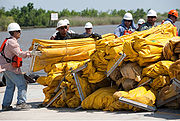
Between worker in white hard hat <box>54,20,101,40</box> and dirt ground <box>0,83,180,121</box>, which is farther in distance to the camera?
worker in white hard hat <box>54,20,101,40</box>

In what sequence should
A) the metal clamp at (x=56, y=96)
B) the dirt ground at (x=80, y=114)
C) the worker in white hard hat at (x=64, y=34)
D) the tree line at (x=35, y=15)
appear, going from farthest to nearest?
the tree line at (x=35, y=15), the worker in white hard hat at (x=64, y=34), the metal clamp at (x=56, y=96), the dirt ground at (x=80, y=114)

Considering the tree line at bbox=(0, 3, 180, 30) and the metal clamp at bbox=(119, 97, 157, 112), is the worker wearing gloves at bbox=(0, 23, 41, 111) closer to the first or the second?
the metal clamp at bbox=(119, 97, 157, 112)

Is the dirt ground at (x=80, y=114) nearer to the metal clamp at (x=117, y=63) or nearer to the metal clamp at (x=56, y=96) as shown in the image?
the metal clamp at (x=56, y=96)

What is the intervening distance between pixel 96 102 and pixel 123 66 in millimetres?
786

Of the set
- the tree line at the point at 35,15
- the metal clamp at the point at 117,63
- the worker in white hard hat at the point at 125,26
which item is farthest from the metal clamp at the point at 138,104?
the tree line at the point at 35,15

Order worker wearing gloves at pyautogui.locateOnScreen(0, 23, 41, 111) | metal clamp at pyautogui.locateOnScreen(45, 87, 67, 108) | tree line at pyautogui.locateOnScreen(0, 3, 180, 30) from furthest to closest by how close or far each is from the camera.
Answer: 1. tree line at pyautogui.locateOnScreen(0, 3, 180, 30)
2. worker wearing gloves at pyautogui.locateOnScreen(0, 23, 41, 111)
3. metal clamp at pyautogui.locateOnScreen(45, 87, 67, 108)

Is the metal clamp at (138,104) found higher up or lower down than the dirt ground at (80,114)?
higher up

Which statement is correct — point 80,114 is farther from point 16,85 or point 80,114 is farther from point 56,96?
point 16,85

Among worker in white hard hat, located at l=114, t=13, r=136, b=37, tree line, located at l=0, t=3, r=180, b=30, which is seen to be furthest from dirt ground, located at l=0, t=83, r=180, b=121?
tree line, located at l=0, t=3, r=180, b=30

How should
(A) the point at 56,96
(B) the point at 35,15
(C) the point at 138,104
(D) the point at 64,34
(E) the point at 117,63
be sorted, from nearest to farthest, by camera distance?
(C) the point at 138,104 → (E) the point at 117,63 → (A) the point at 56,96 → (D) the point at 64,34 → (B) the point at 35,15

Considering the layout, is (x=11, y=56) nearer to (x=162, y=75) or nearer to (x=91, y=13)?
(x=162, y=75)

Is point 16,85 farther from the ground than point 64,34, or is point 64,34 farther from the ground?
point 64,34

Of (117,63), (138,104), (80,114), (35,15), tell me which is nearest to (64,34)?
(117,63)

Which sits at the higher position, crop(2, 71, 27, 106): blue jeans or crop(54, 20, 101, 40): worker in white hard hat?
crop(54, 20, 101, 40): worker in white hard hat
